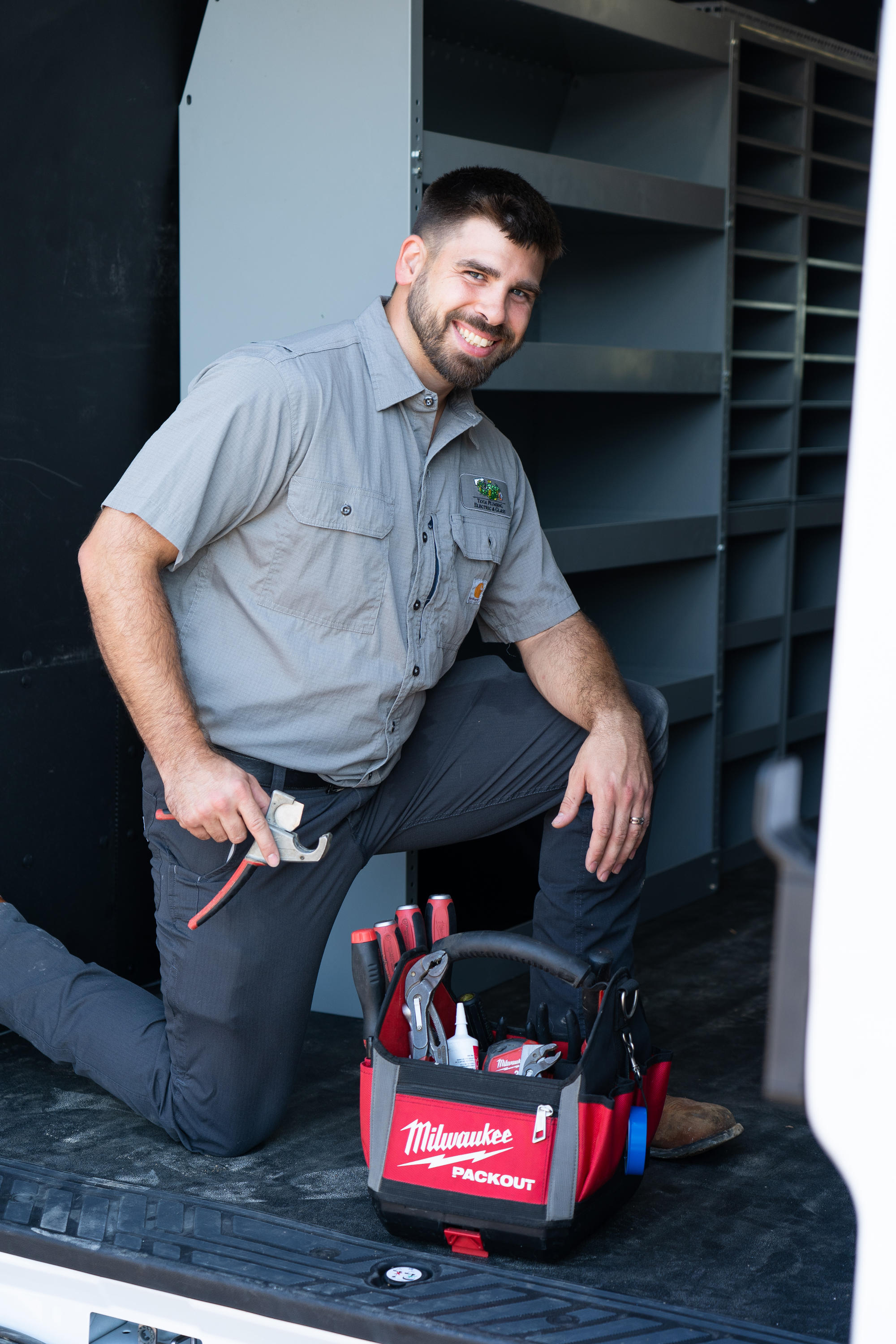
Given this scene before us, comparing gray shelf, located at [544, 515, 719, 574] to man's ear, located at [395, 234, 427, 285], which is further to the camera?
gray shelf, located at [544, 515, 719, 574]

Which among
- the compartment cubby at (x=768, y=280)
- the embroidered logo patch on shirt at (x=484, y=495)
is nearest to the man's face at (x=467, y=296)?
the embroidered logo patch on shirt at (x=484, y=495)

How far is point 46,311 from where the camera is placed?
2.35 m

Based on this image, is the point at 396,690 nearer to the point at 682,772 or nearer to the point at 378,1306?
the point at 378,1306

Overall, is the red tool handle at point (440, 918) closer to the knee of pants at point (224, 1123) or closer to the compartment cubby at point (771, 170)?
the knee of pants at point (224, 1123)

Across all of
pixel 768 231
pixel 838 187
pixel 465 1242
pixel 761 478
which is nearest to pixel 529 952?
pixel 465 1242

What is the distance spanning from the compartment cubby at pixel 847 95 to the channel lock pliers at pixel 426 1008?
3127mm

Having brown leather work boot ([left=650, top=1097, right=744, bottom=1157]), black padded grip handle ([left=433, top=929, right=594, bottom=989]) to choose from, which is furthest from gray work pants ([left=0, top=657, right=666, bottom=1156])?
black padded grip handle ([left=433, top=929, right=594, bottom=989])

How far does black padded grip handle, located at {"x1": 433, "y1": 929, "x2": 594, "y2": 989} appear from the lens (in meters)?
1.71

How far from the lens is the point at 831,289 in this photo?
4238 mm

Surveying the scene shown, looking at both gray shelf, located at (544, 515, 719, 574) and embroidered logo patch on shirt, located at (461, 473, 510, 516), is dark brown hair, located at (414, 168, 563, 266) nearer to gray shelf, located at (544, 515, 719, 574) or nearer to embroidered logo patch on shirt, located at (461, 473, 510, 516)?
embroidered logo patch on shirt, located at (461, 473, 510, 516)

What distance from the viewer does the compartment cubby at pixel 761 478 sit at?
12.4 ft

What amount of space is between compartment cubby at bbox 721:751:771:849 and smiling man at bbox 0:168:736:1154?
1638mm

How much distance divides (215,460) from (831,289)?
2.91 m

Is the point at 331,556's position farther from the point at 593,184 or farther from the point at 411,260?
the point at 593,184
